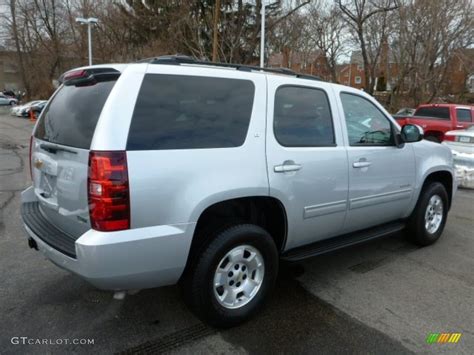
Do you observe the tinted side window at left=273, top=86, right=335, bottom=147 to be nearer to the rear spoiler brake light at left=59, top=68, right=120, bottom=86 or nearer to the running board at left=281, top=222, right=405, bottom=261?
the running board at left=281, top=222, right=405, bottom=261

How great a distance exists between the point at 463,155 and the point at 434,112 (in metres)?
5.40

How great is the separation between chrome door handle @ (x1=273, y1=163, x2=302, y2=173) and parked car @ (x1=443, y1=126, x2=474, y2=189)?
703 cm

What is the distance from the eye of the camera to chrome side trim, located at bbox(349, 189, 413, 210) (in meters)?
3.62

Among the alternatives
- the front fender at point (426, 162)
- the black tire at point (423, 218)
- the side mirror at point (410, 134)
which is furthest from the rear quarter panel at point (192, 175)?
the black tire at point (423, 218)

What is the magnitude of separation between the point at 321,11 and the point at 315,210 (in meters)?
27.9

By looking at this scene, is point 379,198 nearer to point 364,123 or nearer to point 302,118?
point 364,123

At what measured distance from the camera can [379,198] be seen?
12.7ft

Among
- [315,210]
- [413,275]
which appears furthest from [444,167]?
[315,210]

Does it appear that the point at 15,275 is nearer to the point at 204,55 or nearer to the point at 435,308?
the point at 435,308

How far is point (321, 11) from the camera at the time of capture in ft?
91.0

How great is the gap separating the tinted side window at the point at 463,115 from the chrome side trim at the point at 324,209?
11.9 m

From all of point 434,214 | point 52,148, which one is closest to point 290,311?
point 52,148

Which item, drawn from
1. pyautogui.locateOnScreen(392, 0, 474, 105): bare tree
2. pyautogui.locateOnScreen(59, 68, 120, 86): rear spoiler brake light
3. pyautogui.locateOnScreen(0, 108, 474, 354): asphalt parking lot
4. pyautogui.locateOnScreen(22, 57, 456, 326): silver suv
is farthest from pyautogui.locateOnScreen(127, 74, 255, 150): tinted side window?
pyautogui.locateOnScreen(392, 0, 474, 105): bare tree

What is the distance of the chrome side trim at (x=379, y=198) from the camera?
362cm
